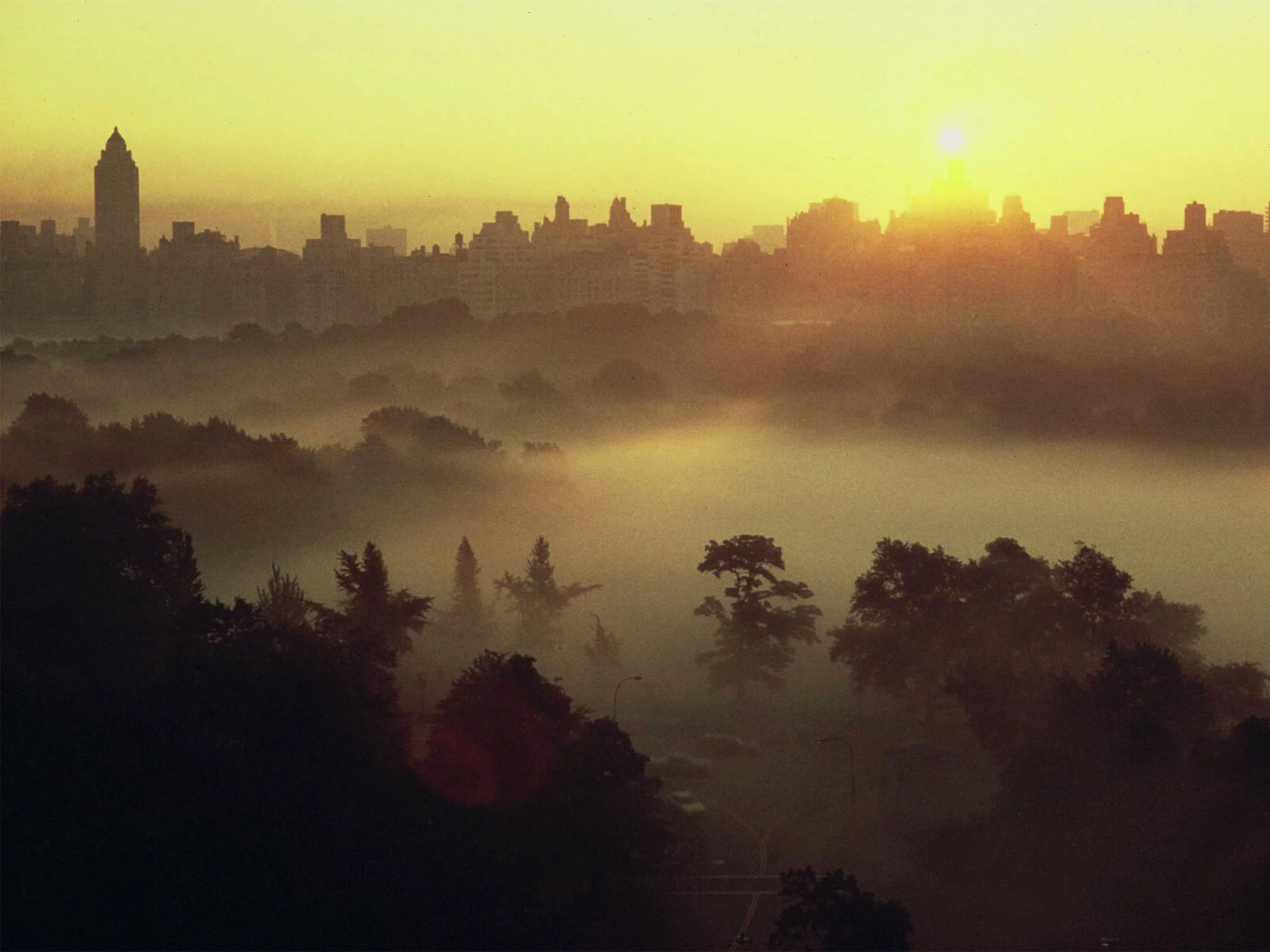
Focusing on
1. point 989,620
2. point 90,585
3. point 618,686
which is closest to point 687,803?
point 618,686

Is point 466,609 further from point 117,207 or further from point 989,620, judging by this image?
point 117,207

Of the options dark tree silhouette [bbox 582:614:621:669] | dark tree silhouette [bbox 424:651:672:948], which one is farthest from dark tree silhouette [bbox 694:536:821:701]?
dark tree silhouette [bbox 424:651:672:948]

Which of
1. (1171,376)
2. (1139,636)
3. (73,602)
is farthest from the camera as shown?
(1171,376)

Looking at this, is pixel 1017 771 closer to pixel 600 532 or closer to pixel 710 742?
pixel 710 742

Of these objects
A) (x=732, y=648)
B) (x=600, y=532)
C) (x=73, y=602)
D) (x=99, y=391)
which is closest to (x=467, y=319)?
(x=99, y=391)

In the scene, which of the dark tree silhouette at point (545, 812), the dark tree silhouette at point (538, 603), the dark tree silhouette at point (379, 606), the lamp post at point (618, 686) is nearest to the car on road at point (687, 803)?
the dark tree silhouette at point (545, 812)

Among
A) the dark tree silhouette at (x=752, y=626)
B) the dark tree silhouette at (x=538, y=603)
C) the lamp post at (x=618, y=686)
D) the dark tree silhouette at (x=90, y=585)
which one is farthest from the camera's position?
the dark tree silhouette at (x=538, y=603)

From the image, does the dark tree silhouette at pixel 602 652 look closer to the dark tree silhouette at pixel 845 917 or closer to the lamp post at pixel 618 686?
the lamp post at pixel 618 686

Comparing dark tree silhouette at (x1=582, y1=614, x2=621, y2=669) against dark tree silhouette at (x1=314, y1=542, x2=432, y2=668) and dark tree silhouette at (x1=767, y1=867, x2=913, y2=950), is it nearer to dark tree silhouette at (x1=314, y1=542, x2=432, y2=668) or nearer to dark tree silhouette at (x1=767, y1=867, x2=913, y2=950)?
dark tree silhouette at (x1=314, y1=542, x2=432, y2=668)
